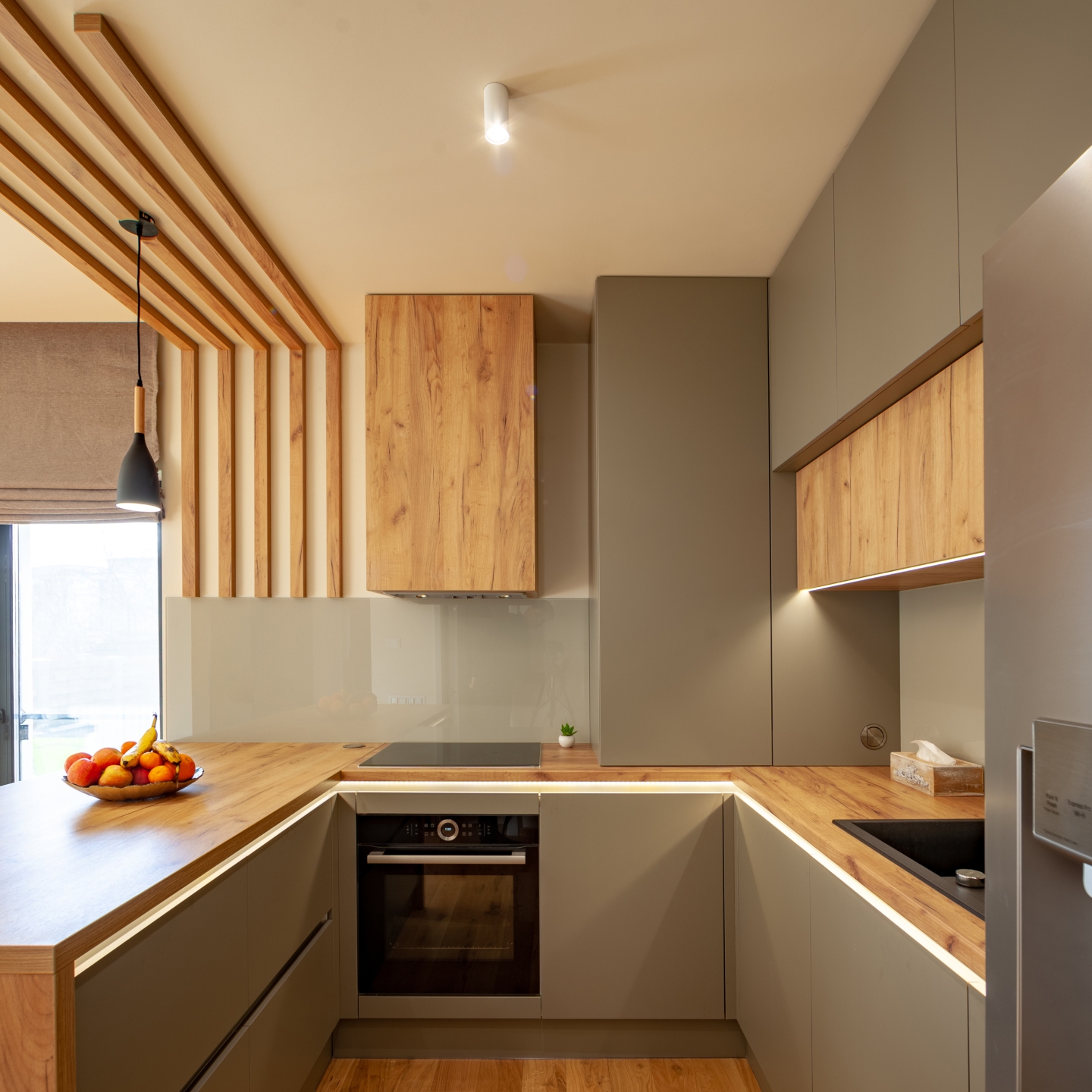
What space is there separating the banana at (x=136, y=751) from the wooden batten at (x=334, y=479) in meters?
1.25

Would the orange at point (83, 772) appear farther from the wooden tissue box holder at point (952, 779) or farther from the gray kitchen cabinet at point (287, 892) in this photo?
the wooden tissue box holder at point (952, 779)

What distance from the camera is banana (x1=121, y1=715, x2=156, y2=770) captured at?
2.10 meters

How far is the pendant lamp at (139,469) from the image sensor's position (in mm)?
2316

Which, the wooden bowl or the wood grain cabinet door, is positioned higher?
the wooden bowl

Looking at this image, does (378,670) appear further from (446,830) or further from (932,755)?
(932,755)

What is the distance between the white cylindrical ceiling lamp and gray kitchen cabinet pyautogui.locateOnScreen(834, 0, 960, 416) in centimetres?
87

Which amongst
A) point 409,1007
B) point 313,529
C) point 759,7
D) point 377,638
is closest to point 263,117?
point 759,7

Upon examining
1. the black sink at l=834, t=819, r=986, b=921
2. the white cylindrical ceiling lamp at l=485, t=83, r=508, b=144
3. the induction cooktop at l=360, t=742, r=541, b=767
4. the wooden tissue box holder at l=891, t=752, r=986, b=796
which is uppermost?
the white cylindrical ceiling lamp at l=485, t=83, r=508, b=144

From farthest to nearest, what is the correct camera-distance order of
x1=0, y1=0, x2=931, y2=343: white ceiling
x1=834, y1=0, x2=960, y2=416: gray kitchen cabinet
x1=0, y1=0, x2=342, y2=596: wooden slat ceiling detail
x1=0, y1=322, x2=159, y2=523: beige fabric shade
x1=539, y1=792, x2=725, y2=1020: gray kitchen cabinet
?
x1=0, y1=322, x2=159, y2=523: beige fabric shade
x1=539, y1=792, x2=725, y2=1020: gray kitchen cabinet
x1=0, y1=0, x2=342, y2=596: wooden slat ceiling detail
x1=0, y1=0, x2=931, y2=343: white ceiling
x1=834, y1=0, x2=960, y2=416: gray kitchen cabinet

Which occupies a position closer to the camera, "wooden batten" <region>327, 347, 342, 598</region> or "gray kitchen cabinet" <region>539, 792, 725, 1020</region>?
"gray kitchen cabinet" <region>539, 792, 725, 1020</region>

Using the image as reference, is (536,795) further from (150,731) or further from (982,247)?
(982,247)

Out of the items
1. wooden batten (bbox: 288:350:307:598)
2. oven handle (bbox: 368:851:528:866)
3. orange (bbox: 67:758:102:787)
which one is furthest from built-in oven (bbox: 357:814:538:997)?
wooden batten (bbox: 288:350:307:598)

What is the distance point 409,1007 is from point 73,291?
281 cm

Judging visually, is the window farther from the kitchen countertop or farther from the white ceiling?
the white ceiling
